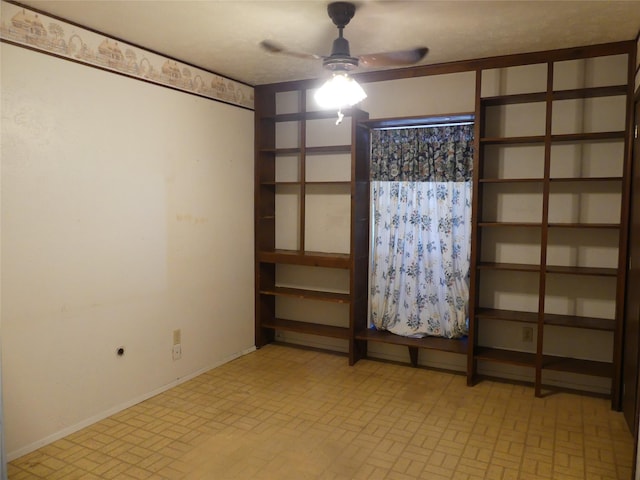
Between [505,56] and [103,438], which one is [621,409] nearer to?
[505,56]

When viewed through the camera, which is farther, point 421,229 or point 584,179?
point 421,229

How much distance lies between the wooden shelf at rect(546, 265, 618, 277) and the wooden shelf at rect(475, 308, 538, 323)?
42 centimetres

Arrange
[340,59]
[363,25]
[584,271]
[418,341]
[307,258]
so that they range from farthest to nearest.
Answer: [307,258] → [418,341] → [584,271] → [363,25] → [340,59]

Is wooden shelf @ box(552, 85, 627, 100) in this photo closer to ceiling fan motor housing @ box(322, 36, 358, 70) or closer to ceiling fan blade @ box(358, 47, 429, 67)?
ceiling fan blade @ box(358, 47, 429, 67)

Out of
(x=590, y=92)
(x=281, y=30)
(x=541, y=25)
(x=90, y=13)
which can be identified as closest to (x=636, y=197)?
(x=590, y=92)

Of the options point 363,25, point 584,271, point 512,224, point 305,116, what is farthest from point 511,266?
point 305,116

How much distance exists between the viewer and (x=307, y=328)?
189 inches

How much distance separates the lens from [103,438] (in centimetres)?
316

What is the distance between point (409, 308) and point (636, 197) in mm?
1982

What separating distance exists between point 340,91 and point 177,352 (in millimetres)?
2515

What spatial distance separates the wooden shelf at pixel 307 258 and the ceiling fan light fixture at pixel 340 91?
1.89 meters

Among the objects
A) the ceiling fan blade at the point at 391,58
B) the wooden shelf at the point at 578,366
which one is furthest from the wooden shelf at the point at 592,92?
the wooden shelf at the point at 578,366

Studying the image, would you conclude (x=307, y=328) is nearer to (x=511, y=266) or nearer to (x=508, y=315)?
(x=508, y=315)

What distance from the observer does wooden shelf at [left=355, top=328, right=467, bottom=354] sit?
4152 mm
